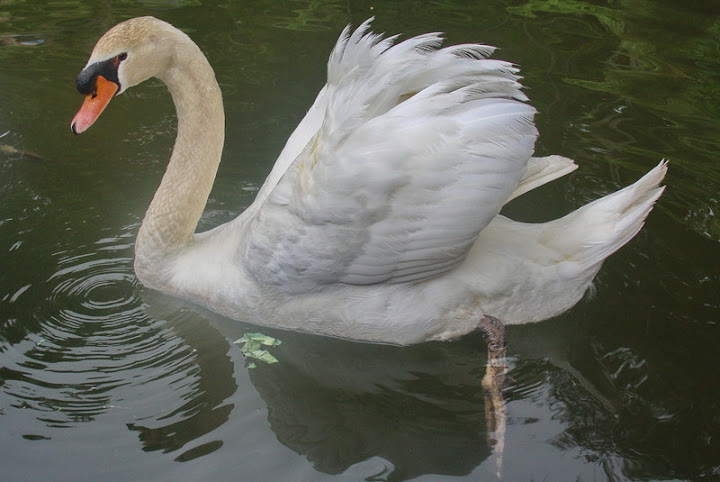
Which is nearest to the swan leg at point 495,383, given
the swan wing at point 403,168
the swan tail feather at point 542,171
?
the swan wing at point 403,168

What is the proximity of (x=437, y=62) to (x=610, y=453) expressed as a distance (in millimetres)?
1970

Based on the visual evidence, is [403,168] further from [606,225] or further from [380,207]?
[606,225]

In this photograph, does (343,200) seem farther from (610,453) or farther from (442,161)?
(610,453)

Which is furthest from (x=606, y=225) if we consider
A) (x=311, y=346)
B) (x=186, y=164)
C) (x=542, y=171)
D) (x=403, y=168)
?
(x=186, y=164)

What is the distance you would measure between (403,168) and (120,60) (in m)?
1.66

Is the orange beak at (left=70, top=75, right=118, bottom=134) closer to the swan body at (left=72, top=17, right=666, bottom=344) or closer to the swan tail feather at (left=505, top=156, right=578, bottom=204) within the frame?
the swan body at (left=72, top=17, right=666, bottom=344)

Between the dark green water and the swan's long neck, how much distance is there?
0.35 metres

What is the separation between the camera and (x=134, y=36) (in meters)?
4.36

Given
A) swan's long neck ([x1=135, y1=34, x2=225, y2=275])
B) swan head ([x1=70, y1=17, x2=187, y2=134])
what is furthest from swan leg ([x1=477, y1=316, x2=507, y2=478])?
swan head ([x1=70, y1=17, x2=187, y2=134])

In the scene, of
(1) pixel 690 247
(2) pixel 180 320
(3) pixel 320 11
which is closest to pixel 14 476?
(2) pixel 180 320

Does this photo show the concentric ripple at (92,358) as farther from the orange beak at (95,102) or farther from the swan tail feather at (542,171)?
the swan tail feather at (542,171)

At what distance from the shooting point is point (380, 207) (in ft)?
12.8

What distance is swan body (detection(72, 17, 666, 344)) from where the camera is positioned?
386 cm

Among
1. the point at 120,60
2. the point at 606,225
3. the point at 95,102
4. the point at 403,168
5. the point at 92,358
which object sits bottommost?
the point at 92,358
